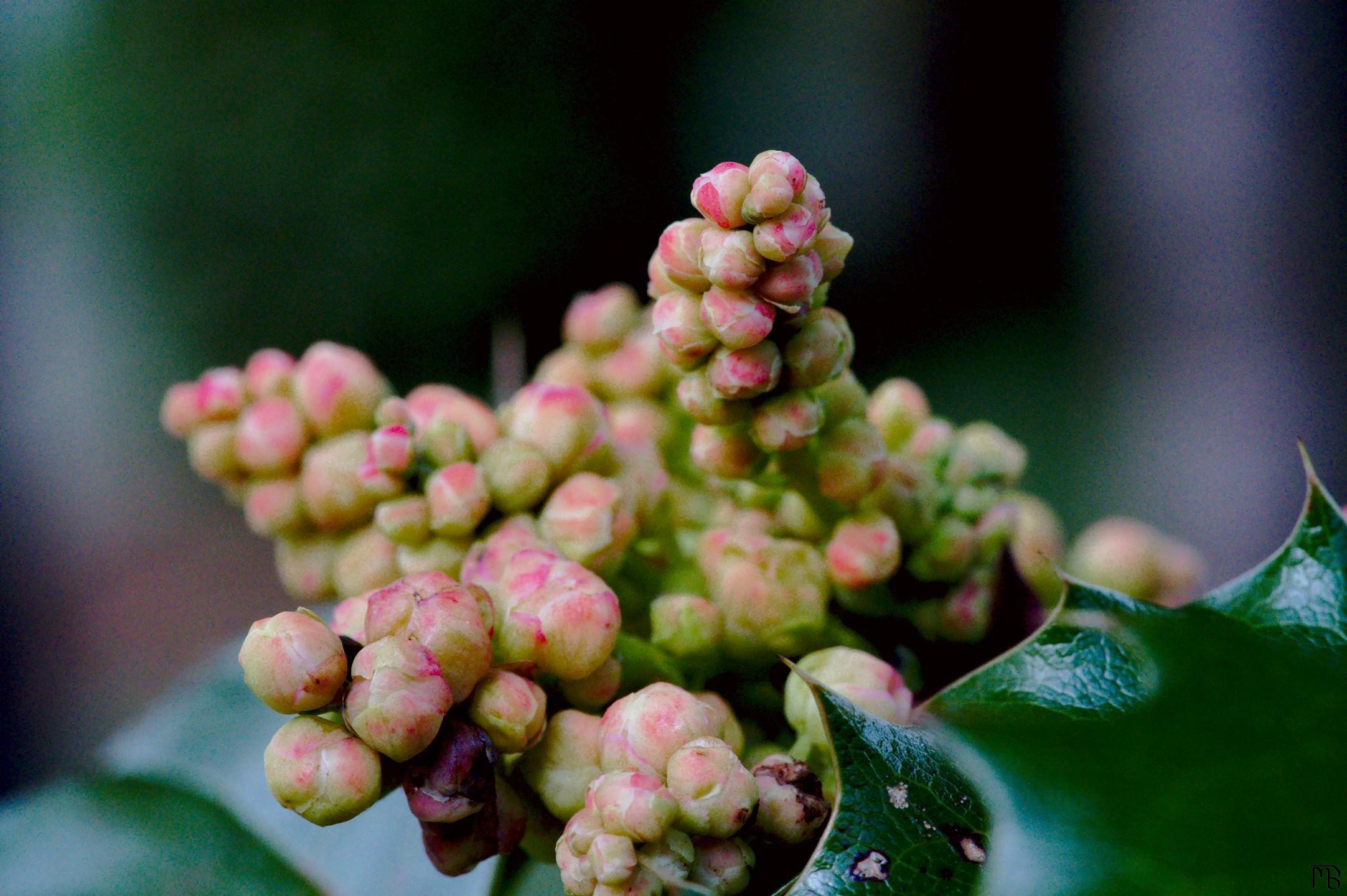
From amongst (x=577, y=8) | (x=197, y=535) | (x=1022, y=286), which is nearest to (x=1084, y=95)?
(x=1022, y=286)

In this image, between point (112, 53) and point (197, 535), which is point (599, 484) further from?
point (197, 535)

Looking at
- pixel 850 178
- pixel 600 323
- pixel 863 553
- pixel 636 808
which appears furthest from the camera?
pixel 850 178

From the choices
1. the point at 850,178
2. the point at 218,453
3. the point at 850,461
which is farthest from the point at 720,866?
the point at 850,178

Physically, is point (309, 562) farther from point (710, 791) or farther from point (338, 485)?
point (710, 791)

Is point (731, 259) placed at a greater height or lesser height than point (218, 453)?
greater

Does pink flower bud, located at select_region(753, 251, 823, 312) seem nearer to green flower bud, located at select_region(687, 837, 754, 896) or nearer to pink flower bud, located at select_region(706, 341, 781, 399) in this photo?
pink flower bud, located at select_region(706, 341, 781, 399)

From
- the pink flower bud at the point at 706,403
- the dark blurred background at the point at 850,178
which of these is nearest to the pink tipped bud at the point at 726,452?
the pink flower bud at the point at 706,403

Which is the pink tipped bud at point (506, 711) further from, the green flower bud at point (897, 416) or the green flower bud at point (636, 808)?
the green flower bud at point (897, 416)


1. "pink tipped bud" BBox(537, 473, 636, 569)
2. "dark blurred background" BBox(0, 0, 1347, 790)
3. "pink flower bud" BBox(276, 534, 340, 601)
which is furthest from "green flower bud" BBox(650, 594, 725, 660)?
"dark blurred background" BBox(0, 0, 1347, 790)
